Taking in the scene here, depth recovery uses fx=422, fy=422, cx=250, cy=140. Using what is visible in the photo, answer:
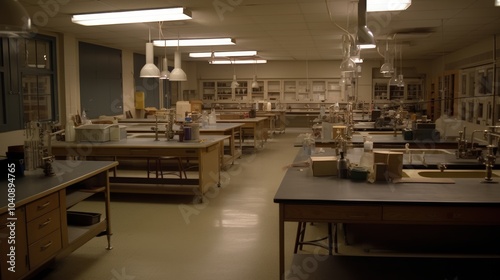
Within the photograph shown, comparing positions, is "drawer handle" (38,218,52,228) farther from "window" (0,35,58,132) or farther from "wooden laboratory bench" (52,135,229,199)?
"window" (0,35,58,132)

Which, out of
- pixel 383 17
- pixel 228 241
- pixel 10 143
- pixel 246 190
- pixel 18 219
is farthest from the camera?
pixel 10 143

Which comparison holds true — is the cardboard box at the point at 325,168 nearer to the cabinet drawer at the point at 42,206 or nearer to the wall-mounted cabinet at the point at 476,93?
the cabinet drawer at the point at 42,206

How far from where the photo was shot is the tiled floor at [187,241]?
3.19m

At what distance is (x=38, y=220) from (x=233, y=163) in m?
5.51

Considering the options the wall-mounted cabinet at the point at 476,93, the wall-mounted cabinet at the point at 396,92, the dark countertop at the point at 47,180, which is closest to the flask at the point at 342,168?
the dark countertop at the point at 47,180

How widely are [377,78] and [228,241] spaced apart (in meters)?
12.8

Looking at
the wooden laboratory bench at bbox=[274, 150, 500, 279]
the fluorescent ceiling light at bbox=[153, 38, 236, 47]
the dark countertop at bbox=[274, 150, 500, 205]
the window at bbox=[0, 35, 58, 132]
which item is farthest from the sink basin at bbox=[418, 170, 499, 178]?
the window at bbox=[0, 35, 58, 132]

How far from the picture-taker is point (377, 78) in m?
15.2

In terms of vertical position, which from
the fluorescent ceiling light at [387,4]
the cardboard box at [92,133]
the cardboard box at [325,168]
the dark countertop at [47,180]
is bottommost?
the dark countertop at [47,180]

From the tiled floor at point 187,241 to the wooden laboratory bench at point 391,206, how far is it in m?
0.96

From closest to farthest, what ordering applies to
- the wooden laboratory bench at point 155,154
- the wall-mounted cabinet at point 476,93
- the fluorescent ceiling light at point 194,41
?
the wooden laboratory bench at point 155,154 < the fluorescent ceiling light at point 194,41 < the wall-mounted cabinet at point 476,93

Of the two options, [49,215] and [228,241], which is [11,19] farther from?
[228,241]

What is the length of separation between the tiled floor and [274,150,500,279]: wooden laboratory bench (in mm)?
963

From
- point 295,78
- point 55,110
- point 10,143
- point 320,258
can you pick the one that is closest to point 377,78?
point 295,78
